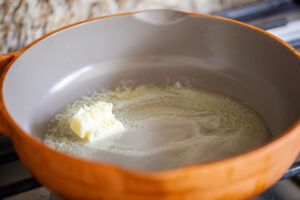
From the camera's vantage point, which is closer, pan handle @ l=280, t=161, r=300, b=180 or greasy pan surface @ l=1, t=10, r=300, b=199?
greasy pan surface @ l=1, t=10, r=300, b=199

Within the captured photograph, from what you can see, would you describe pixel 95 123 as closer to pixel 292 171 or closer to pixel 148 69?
pixel 148 69

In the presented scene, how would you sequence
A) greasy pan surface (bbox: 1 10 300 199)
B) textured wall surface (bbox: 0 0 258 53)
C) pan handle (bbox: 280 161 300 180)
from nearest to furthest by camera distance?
greasy pan surface (bbox: 1 10 300 199), pan handle (bbox: 280 161 300 180), textured wall surface (bbox: 0 0 258 53)

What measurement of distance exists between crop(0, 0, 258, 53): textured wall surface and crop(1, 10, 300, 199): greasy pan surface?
4.8 inches

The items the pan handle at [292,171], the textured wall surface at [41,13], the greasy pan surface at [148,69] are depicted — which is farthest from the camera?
the textured wall surface at [41,13]

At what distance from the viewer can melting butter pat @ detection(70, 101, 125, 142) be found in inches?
23.5

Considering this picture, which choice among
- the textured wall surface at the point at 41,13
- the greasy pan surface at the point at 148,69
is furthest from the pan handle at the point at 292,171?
the textured wall surface at the point at 41,13

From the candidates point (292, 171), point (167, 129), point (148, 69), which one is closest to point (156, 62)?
point (148, 69)

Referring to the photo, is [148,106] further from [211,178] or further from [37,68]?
[211,178]

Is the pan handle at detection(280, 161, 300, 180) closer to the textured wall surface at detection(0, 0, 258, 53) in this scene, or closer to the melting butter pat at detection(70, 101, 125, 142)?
the melting butter pat at detection(70, 101, 125, 142)

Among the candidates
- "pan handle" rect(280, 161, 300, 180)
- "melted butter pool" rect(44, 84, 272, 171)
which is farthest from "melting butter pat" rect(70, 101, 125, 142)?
"pan handle" rect(280, 161, 300, 180)

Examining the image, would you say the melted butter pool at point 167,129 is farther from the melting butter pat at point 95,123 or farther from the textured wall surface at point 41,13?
the textured wall surface at point 41,13

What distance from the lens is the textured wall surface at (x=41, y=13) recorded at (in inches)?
29.6

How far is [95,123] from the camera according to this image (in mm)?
607

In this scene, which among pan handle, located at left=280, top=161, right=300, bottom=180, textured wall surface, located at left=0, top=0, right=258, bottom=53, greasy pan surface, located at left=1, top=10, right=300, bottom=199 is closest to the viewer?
greasy pan surface, located at left=1, top=10, right=300, bottom=199
